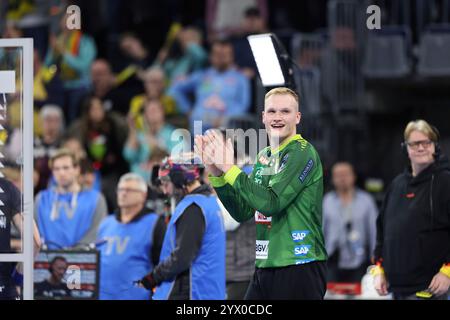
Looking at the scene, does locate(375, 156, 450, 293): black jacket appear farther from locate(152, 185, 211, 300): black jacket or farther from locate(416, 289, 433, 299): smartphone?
locate(152, 185, 211, 300): black jacket

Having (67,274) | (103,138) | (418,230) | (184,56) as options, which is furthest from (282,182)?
(184,56)

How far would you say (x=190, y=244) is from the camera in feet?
25.3

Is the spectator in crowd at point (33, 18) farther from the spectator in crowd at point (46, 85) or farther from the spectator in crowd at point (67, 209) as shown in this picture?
the spectator in crowd at point (67, 209)

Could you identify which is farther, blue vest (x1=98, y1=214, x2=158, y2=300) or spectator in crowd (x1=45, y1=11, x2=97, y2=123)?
spectator in crowd (x1=45, y1=11, x2=97, y2=123)

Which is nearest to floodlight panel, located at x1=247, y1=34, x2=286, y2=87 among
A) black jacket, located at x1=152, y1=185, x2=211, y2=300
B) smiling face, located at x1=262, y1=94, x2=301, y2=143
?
smiling face, located at x1=262, y1=94, x2=301, y2=143

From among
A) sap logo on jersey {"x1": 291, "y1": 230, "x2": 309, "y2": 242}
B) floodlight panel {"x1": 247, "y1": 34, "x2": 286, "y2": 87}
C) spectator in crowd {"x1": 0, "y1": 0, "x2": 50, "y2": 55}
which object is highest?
spectator in crowd {"x1": 0, "y1": 0, "x2": 50, "y2": 55}

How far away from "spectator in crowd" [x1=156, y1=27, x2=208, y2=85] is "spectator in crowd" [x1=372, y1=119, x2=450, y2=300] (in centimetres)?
612

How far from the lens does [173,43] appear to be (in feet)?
46.3

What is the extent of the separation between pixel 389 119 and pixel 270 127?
26.6ft

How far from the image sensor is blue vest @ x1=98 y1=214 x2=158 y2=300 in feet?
29.2

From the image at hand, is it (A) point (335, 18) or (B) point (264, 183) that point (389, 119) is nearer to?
(A) point (335, 18)

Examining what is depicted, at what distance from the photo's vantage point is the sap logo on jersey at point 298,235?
20.7 ft

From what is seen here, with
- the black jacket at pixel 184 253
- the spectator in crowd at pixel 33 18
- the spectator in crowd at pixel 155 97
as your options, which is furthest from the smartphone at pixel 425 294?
the spectator in crowd at pixel 33 18
